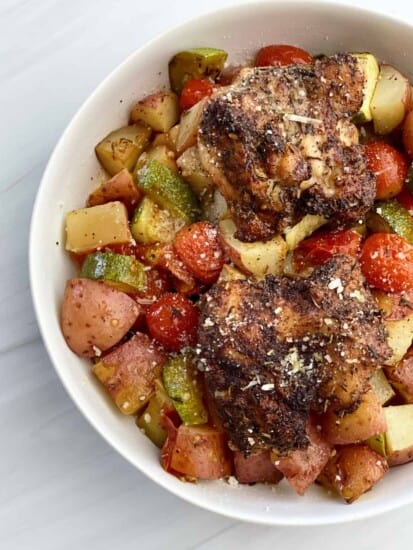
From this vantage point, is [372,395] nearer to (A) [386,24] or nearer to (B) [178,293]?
(B) [178,293]

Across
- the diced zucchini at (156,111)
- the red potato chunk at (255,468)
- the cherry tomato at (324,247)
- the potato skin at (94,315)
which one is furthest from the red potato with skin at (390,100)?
the red potato chunk at (255,468)

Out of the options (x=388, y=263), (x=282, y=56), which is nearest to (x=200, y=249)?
(x=388, y=263)

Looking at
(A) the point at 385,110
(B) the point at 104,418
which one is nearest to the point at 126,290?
(B) the point at 104,418

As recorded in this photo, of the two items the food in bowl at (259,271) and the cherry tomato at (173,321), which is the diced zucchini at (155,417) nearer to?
the food in bowl at (259,271)

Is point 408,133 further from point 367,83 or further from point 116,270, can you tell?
point 116,270

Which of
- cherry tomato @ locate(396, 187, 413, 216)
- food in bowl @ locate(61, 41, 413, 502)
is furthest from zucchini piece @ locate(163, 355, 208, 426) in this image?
cherry tomato @ locate(396, 187, 413, 216)

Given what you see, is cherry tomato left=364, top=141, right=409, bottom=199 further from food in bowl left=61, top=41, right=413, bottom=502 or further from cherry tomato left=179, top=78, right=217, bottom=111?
cherry tomato left=179, top=78, right=217, bottom=111

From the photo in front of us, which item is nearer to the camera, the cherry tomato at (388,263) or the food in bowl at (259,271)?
the food in bowl at (259,271)
